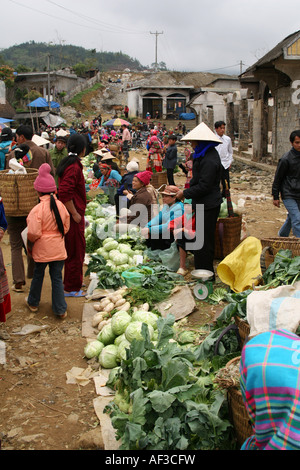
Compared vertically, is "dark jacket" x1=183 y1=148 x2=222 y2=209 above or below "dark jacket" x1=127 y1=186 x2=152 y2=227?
above

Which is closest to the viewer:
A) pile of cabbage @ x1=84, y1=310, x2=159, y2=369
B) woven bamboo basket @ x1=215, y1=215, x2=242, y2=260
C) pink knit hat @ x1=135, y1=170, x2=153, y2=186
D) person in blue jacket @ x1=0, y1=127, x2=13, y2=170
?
pile of cabbage @ x1=84, y1=310, x2=159, y2=369

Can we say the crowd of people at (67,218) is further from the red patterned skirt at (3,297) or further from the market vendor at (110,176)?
the market vendor at (110,176)

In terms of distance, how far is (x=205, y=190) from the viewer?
5004 millimetres

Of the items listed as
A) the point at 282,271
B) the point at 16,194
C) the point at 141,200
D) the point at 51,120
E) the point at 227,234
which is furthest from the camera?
the point at 51,120

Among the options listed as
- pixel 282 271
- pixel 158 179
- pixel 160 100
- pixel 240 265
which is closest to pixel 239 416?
pixel 282 271

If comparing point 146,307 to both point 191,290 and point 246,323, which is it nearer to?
point 191,290

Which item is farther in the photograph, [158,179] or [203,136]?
[158,179]

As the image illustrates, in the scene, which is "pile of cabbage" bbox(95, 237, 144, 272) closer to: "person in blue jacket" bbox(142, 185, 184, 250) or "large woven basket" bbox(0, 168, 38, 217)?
"person in blue jacket" bbox(142, 185, 184, 250)

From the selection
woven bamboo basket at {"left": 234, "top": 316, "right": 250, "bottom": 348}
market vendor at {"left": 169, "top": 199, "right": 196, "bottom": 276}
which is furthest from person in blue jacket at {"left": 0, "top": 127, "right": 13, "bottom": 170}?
woven bamboo basket at {"left": 234, "top": 316, "right": 250, "bottom": 348}

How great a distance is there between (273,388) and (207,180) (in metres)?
3.52

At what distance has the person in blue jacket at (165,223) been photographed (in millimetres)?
5883

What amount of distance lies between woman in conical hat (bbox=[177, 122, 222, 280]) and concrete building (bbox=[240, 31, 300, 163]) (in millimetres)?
6919

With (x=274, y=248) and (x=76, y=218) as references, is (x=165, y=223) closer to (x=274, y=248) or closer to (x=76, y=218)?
(x=76, y=218)

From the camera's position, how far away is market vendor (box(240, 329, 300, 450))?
1639mm
